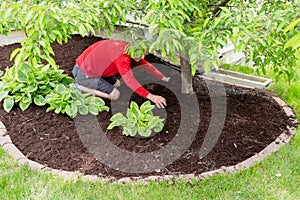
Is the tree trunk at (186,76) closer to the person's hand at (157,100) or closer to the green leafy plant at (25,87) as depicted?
the person's hand at (157,100)

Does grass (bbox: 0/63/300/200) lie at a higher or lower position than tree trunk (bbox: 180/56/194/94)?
lower

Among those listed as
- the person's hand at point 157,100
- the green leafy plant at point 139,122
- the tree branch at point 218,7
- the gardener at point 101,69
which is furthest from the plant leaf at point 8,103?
the tree branch at point 218,7

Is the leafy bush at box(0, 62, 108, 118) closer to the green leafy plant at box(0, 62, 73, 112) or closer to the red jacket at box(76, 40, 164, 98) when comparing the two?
the green leafy plant at box(0, 62, 73, 112)

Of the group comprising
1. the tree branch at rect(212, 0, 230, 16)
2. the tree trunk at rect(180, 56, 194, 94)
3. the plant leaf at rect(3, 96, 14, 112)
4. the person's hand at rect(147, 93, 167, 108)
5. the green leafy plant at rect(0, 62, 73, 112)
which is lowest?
the plant leaf at rect(3, 96, 14, 112)

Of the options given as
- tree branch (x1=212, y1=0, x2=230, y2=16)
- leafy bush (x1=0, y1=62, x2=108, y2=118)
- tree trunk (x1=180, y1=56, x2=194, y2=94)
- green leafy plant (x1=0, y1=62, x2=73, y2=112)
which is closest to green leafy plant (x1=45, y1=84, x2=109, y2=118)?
leafy bush (x1=0, y1=62, x2=108, y2=118)

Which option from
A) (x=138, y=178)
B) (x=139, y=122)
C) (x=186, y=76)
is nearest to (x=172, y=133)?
(x=139, y=122)

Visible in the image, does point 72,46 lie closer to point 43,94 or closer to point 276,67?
point 43,94

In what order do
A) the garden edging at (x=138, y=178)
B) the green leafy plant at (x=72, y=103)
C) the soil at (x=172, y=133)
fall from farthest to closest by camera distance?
the green leafy plant at (x=72, y=103)
the soil at (x=172, y=133)
the garden edging at (x=138, y=178)

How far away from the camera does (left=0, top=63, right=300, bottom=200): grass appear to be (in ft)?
7.20

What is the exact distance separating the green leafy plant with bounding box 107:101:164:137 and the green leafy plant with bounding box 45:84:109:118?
32 cm

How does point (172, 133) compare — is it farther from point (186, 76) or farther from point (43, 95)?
point (43, 95)

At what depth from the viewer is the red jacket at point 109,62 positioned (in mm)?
3045

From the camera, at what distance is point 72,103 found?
2975 millimetres

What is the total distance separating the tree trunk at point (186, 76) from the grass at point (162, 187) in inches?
43.9
